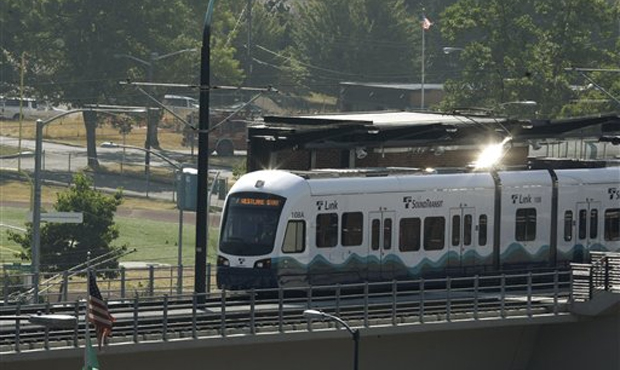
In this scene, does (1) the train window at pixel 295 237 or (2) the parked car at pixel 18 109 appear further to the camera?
(2) the parked car at pixel 18 109

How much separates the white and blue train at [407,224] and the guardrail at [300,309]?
0.57 m

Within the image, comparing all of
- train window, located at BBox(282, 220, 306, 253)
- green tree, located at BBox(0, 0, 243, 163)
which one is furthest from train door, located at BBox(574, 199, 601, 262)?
green tree, located at BBox(0, 0, 243, 163)

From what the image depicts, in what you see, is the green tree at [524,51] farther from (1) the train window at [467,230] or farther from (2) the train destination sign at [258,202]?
(2) the train destination sign at [258,202]

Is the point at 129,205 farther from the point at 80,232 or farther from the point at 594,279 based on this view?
the point at 594,279

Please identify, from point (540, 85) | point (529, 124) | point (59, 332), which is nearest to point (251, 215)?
point (59, 332)

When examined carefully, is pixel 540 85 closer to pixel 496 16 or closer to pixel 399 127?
pixel 496 16

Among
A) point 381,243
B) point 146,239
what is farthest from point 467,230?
point 146,239

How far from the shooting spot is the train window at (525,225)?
5334 centimetres

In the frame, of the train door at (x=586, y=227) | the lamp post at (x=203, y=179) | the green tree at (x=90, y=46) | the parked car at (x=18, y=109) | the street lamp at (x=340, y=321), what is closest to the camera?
the street lamp at (x=340, y=321)

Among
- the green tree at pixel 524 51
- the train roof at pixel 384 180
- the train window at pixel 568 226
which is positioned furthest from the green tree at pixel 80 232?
the green tree at pixel 524 51

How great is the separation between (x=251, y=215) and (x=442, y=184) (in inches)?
222

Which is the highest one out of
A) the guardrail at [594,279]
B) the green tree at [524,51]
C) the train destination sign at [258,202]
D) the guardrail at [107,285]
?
the green tree at [524,51]

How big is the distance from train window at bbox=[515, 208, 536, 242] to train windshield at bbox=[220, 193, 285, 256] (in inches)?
326

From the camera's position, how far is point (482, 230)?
52312mm
